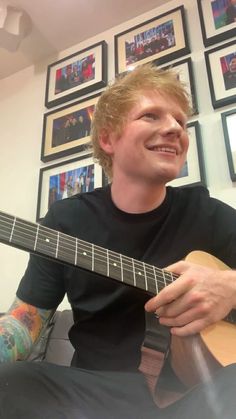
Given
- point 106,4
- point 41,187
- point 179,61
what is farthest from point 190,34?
point 41,187

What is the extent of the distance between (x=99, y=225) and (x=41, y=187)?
3.36ft

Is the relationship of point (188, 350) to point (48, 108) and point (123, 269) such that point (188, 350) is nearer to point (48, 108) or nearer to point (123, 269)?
point (123, 269)

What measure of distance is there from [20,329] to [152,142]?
0.61 meters

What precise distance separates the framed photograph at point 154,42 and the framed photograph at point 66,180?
0.57 metres

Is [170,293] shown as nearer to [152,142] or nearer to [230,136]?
[152,142]

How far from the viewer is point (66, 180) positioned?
1877mm

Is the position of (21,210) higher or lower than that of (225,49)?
lower

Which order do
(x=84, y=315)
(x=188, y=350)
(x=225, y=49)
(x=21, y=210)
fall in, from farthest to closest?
(x=21, y=210) → (x=225, y=49) → (x=84, y=315) → (x=188, y=350)

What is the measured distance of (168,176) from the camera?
100 cm

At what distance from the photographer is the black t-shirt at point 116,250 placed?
0.86 m

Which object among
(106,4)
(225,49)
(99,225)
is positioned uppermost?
(106,4)

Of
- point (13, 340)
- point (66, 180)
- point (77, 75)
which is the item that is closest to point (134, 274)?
point (13, 340)

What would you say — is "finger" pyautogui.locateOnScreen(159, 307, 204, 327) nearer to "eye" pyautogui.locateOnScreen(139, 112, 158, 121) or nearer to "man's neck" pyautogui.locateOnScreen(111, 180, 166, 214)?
"man's neck" pyautogui.locateOnScreen(111, 180, 166, 214)

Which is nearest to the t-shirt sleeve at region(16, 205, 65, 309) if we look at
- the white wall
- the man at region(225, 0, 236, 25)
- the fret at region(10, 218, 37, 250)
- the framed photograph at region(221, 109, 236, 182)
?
the fret at region(10, 218, 37, 250)
